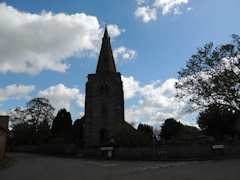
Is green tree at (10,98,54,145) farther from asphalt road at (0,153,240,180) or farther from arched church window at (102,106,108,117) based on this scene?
asphalt road at (0,153,240,180)

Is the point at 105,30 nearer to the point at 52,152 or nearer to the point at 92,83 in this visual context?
the point at 92,83

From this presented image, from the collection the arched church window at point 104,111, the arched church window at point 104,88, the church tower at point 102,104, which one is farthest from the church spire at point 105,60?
the arched church window at point 104,111

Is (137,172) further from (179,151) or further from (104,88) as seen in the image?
(104,88)

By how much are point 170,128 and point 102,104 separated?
28.7 metres

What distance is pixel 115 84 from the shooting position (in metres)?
35.1

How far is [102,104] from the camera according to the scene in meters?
33.6

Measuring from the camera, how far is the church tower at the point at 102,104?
31.6 m

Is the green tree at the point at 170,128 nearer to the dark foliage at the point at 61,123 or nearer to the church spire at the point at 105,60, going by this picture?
the church spire at the point at 105,60

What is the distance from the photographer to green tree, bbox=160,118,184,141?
176 ft

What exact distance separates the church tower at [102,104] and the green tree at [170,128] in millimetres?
26635

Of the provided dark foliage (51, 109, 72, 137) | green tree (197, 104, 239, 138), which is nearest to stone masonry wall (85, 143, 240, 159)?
green tree (197, 104, 239, 138)

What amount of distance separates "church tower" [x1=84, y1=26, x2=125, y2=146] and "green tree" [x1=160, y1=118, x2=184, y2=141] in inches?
1049

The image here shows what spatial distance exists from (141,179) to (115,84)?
2785 cm

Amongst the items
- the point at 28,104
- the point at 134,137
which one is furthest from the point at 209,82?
the point at 28,104
